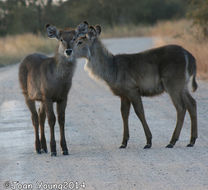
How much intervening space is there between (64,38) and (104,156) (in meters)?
1.61

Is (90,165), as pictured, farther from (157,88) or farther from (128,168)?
(157,88)

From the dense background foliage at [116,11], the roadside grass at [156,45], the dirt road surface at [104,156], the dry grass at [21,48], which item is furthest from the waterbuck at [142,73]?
the dense background foliage at [116,11]

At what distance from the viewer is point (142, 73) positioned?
8133mm

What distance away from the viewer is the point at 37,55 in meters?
8.29

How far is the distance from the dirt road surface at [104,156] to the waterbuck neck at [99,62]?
0.28 m

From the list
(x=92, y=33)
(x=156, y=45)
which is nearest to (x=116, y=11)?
(x=156, y=45)

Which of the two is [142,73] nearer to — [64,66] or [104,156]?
[64,66]

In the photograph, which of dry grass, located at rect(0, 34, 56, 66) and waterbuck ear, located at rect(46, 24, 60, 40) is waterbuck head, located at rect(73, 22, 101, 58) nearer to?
waterbuck ear, located at rect(46, 24, 60, 40)

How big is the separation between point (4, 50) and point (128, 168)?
944 inches

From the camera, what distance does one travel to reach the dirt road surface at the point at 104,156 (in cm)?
594

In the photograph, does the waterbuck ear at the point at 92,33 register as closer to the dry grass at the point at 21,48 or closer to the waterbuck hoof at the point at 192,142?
the waterbuck hoof at the point at 192,142

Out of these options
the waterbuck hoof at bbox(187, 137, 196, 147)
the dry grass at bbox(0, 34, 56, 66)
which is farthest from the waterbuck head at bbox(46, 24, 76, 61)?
the dry grass at bbox(0, 34, 56, 66)

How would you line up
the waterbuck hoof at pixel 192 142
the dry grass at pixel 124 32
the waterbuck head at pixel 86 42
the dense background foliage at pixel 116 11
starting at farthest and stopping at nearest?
1. the dense background foliage at pixel 116 11
2. the dry grass at pixel 124 32
3. the waterbuck head at pixel 86 42
4. the waterbuck hoof at pixel 192 142

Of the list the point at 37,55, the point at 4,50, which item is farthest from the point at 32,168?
the point at 4,50
